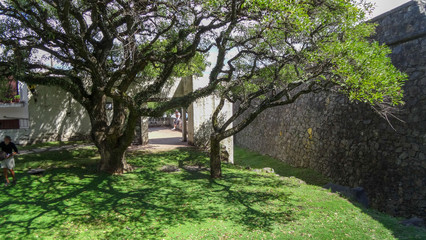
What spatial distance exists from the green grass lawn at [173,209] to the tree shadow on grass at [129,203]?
19 millimetres

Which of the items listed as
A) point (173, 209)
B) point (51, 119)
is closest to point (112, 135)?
point (173, 209)

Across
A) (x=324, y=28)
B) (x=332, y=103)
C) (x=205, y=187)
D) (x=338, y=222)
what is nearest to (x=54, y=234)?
(x=205, y=187)

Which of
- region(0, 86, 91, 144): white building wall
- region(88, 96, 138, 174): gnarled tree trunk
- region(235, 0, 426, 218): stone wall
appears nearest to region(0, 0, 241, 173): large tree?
region(88, 96, 138, 174): gnarled tree trunk

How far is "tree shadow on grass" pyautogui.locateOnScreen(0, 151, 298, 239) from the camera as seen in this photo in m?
5.49

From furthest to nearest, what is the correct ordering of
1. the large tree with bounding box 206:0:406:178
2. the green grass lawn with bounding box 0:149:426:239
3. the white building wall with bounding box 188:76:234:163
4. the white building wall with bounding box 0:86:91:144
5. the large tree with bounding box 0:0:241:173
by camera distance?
the white building wall with bounding box 188:76:234:163, the white building wall with bounding box 0:86:91:144, the large tree with bounding box 0:0:241:173, the large tree with bounding box 206:0:406:178, the green grass lawn with bounding box 0:149:426:239

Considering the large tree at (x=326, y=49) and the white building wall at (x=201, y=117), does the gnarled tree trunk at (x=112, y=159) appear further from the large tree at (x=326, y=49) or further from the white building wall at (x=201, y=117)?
the white building wall at (x=201, y=117)

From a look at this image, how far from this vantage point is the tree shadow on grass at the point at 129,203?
5492 mm

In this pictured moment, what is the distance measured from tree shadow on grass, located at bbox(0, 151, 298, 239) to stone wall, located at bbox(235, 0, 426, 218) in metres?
3.30

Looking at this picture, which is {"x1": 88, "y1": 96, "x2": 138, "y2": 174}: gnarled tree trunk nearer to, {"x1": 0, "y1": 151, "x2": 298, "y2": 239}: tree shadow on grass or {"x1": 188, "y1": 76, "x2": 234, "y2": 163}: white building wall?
{"x1": 0, "y1": 151, "x2": 298, "y2": 239}: tree shadow on grass

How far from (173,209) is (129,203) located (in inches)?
42.3

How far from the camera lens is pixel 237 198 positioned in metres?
7.30

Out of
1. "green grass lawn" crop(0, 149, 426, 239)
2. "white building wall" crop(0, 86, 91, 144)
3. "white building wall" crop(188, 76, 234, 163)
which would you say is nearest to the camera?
"green grass lawn" crop(0, 149, 426, 239)

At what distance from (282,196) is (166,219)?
3310 millimetres

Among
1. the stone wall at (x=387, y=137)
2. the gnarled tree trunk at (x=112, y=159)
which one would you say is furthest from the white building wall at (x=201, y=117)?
the gnarled tree trunk at (x=112, y=159)
